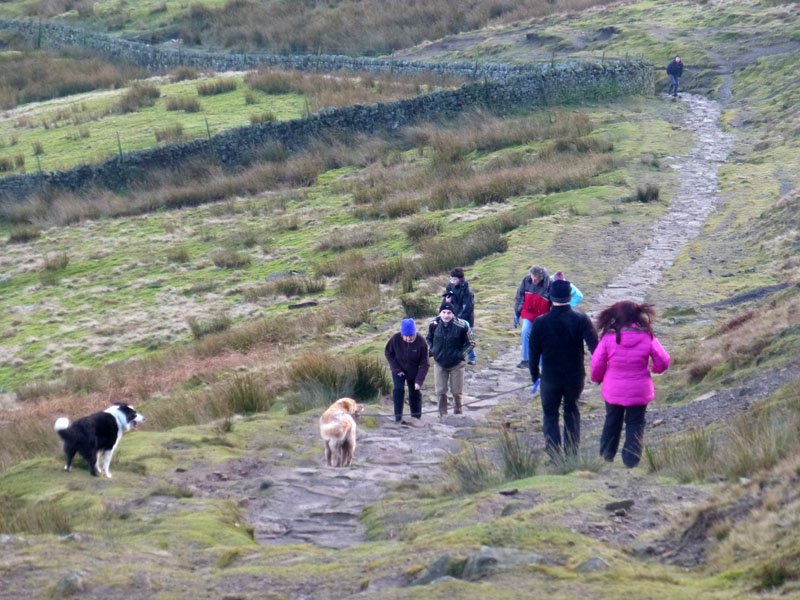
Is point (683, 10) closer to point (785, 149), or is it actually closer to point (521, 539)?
point (785, 149)

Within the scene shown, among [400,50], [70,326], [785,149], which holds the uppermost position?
[400,50]

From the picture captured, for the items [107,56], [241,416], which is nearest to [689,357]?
[241,416]

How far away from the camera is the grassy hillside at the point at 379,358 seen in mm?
5502

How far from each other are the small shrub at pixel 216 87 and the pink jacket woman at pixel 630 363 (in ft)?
105

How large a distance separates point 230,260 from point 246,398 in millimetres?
10891

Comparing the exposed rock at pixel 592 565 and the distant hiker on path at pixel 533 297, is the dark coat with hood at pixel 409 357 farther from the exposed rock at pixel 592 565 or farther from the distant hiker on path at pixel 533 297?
the exposed rock at pixel 592 565

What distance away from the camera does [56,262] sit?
75.4ft

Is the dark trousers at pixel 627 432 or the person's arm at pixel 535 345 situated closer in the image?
the dark trousers at pixel 627 432

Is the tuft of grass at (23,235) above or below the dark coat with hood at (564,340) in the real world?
below

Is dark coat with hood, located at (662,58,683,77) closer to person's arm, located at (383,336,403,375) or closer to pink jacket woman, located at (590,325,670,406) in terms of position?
person's arm, located at (383,336,403,375)

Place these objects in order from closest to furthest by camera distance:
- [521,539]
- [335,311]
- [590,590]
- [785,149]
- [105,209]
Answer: [590,590], [521,539], [335,311], [785,149], [105,209]

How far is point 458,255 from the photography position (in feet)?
62.3

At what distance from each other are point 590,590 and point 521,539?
76 cm

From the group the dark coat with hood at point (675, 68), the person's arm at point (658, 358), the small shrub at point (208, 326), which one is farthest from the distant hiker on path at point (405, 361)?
the dark coat with hood at point (675, 68)
